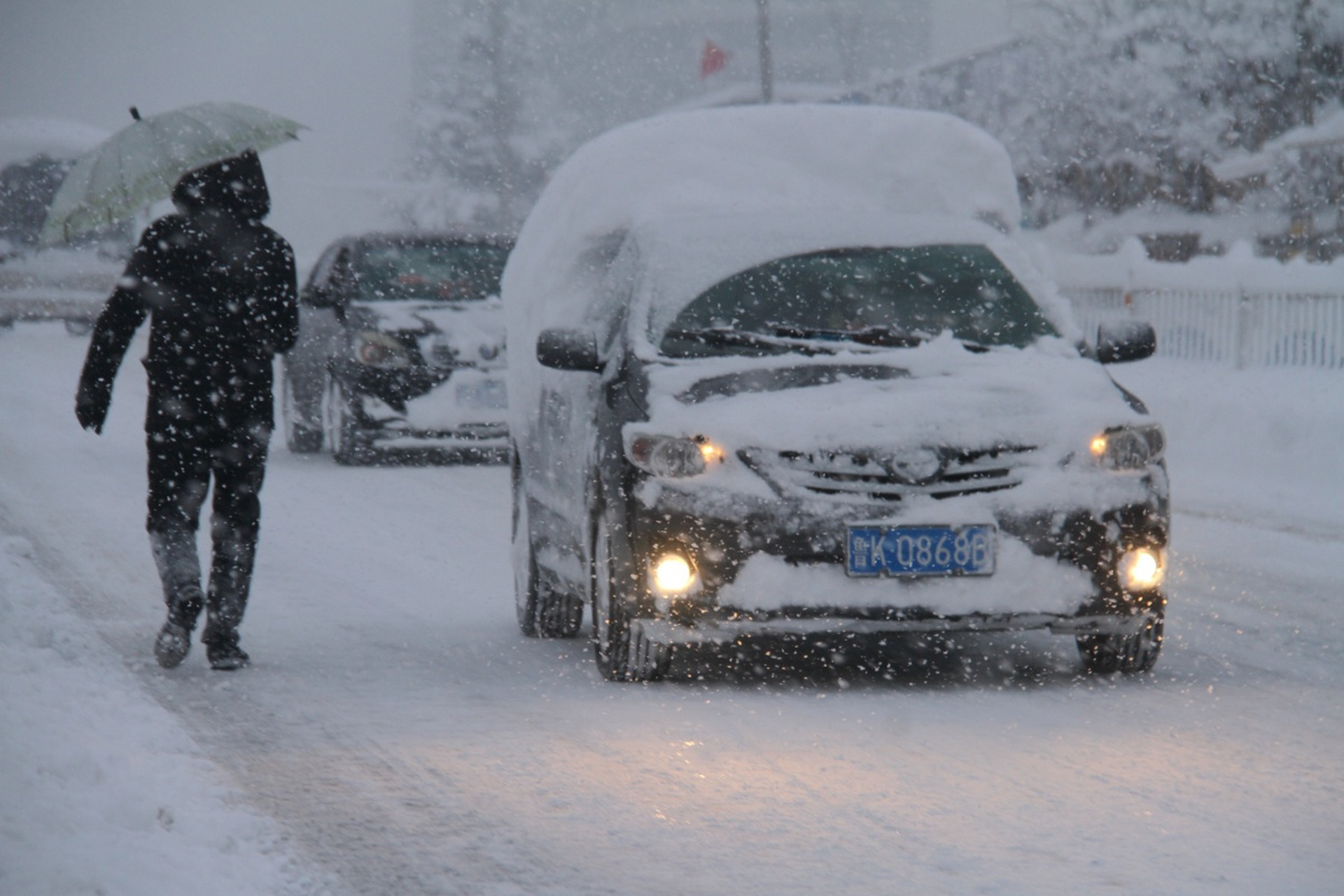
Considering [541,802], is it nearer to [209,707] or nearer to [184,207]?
[209,707]

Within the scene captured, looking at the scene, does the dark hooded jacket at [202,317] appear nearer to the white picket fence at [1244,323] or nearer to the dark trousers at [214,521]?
the dark trousers at [214,521]

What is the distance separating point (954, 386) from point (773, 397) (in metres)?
0.59

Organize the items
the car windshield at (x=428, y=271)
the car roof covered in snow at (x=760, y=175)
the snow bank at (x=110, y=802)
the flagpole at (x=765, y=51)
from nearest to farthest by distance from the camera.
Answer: the snow bank at (x=110, y=802) < the car roof covered in snow at (x=760, y=175) < the car windshield at (x=428, y=271) < the flagpole at (x=765, y=51)

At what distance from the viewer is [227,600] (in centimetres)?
703

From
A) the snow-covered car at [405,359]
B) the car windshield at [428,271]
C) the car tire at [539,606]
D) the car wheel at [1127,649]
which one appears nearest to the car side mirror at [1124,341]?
the car wheel at [1127,649]

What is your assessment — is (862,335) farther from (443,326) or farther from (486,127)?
(486,127)

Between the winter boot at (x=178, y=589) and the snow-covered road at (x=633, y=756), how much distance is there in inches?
5.3

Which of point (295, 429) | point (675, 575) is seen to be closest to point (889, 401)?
point (675, 575)

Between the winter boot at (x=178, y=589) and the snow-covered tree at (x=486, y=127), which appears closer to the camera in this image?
the winter boot at (x=178, y=589)

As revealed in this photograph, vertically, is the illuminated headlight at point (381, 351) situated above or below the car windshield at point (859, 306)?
below

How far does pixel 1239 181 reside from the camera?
38.3 meters

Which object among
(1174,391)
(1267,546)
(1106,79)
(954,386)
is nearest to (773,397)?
→ (954,386)

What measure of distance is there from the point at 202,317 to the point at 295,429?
31.2ft

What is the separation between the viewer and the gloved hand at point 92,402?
6969 millimetres
